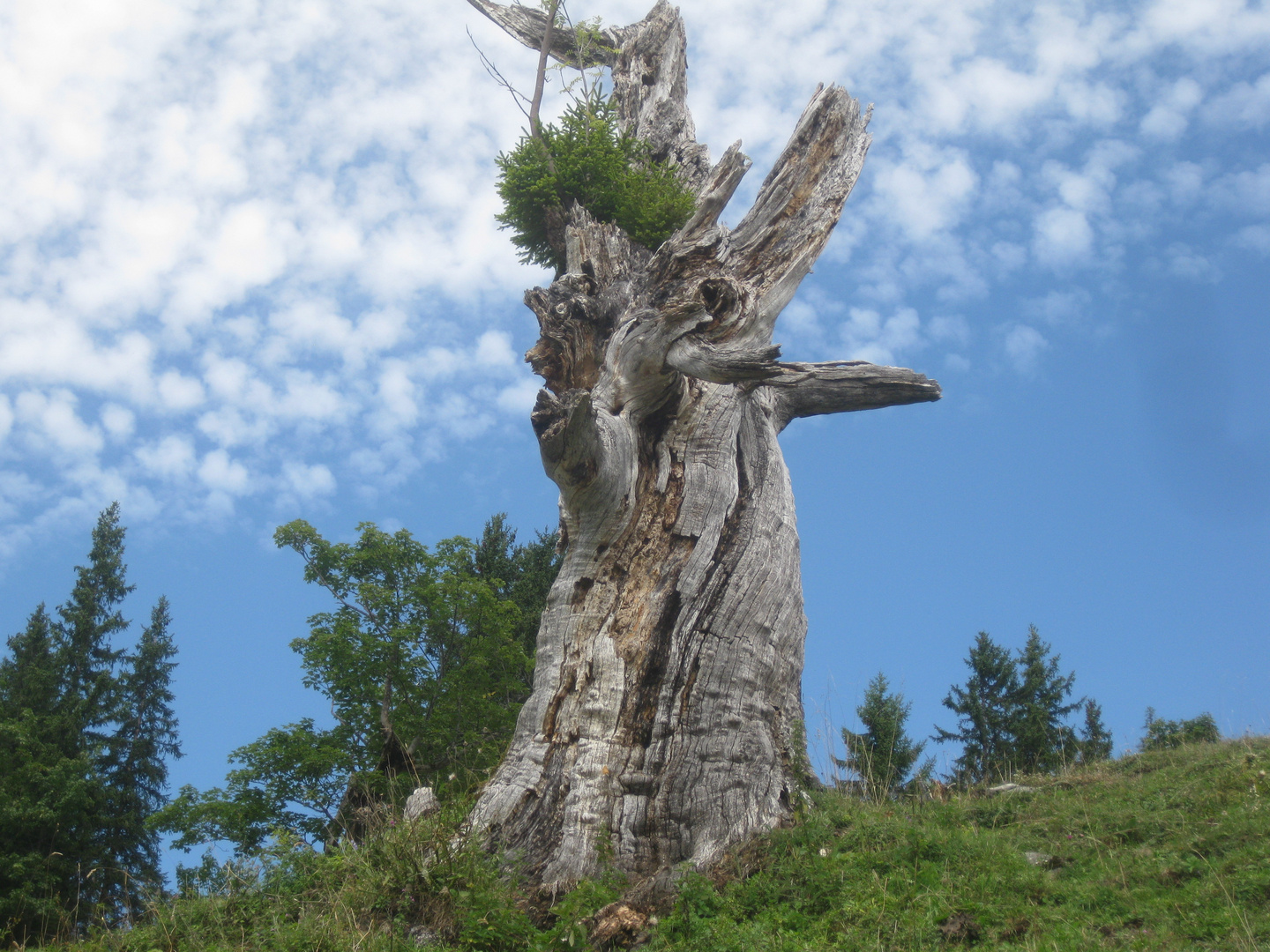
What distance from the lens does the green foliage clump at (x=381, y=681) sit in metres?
16.7

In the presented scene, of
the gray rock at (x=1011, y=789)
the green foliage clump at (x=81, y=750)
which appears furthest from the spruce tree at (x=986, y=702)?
the green foliage clump at (x=81, y=750)

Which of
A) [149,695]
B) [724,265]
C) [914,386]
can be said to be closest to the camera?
[914,386]

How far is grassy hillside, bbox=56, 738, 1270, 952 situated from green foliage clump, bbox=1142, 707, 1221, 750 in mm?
3756

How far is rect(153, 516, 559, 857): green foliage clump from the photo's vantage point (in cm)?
1669

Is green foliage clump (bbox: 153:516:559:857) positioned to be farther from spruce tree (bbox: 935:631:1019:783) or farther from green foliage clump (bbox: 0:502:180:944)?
spruce tree (bbox: 935:631:1019:783)

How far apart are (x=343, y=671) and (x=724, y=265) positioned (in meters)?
13.1

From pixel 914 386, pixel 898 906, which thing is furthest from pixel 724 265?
pixel 898 906

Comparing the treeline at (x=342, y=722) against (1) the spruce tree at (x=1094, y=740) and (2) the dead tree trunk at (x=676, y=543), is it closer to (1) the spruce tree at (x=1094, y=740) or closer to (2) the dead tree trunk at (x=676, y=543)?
(1) the spruce tree at (x=1094, y=740)

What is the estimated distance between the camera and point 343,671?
719 inches

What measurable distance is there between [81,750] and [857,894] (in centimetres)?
2225

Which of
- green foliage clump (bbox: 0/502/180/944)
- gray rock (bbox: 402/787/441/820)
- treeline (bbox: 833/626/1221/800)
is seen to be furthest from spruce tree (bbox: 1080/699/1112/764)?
green foliage clump (bbox: 0/502/180/944)

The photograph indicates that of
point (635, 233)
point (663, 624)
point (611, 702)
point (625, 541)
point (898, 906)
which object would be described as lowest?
point (898, 906)

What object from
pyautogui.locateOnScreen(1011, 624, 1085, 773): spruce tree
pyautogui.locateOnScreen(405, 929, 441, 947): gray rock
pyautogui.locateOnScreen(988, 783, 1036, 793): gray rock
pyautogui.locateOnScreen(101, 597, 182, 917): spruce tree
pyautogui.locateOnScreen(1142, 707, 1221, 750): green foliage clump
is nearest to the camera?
pyautogui.locateOnScreen(405, 929, 441, 947): gray rock

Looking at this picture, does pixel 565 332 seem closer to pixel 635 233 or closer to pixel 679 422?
pixel 679 422
